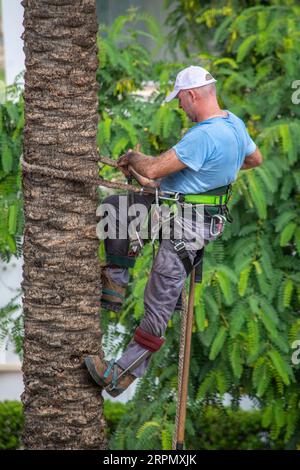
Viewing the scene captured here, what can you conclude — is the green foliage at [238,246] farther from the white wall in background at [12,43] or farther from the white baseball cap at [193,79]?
the white baseball cap at [193,79]

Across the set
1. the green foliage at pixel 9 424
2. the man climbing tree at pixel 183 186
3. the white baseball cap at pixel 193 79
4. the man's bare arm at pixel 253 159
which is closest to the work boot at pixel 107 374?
the man climbing tree at pixel 183 186

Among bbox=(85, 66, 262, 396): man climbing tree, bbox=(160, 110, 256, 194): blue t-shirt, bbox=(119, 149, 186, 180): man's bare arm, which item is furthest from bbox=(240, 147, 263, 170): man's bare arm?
bbox=(119, 149, 186, 180): man's bare arm

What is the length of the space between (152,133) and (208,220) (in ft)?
8.67

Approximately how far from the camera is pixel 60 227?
560cm

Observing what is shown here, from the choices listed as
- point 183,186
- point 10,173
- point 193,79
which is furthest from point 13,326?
point 193,79

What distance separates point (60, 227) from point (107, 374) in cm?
86

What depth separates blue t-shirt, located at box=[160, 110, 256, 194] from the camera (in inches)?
214

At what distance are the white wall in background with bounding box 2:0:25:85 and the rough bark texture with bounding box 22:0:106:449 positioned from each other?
4741 millimetres

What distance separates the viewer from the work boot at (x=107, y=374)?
5.67 meters

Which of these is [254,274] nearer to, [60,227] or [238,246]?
[238,246]

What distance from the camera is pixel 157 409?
26.8 feet

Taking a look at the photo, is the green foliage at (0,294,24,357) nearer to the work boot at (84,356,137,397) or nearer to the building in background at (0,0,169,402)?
the building in background at (0,0,169,402)

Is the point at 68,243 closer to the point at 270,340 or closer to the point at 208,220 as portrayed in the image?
the point at 208,220
